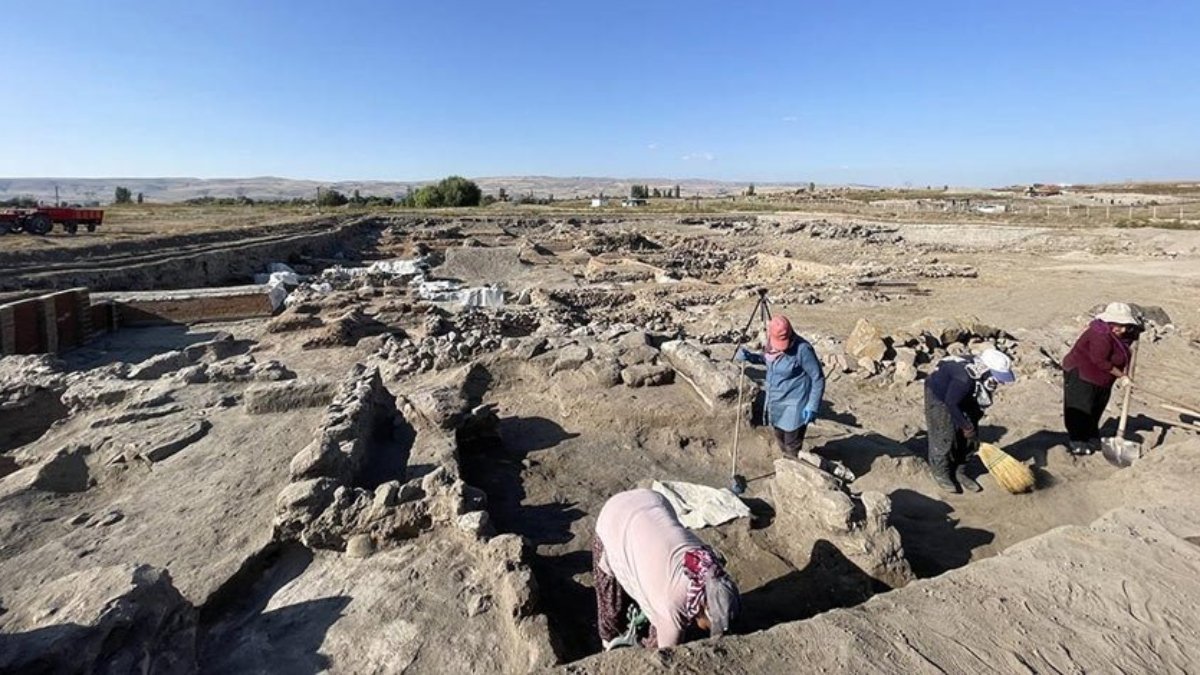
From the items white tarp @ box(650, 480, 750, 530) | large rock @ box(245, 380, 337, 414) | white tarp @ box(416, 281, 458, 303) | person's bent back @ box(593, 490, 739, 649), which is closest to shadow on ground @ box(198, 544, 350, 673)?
person's bent back @ box(593, 490, 739, 649)

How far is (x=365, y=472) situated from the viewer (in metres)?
5.65

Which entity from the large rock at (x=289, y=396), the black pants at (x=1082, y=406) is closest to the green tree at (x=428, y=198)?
the large rock at (x=289, y=396)

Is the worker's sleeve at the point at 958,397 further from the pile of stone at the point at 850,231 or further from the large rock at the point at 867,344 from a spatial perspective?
the pile of stone at the point at 850,231

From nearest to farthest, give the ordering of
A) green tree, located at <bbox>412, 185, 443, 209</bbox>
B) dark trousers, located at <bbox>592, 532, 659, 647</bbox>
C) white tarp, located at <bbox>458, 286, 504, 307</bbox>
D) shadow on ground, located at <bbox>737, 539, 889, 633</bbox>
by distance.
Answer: dark trousers, located at <bbox>592, 532, 659, 647</bbox> < shadow on ground, located at <bbox>737, 539, 889, 633</bbox> < white tarp, located at <bbox>458, 286, 504, 307</bbox> < green tree, located at <bbox>412, 185, 443, 209</bbox>

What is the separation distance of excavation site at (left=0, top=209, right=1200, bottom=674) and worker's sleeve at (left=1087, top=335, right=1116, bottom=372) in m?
0.21

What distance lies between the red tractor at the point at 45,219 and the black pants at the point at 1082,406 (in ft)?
107

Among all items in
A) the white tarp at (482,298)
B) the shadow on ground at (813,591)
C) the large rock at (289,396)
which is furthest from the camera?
the white tarp at (482,298)

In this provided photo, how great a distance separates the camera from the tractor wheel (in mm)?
24750

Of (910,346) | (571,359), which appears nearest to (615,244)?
(910,346)

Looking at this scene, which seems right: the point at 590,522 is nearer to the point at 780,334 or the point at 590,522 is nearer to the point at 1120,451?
the point at 780,334

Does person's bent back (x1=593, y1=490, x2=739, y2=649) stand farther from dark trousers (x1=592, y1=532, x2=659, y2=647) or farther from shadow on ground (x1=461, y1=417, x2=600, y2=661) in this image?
shadow on ground (x1=461, y1=417, x2=600, y2=661)

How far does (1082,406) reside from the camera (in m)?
6.27

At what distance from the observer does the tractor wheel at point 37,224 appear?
2475 centimetres

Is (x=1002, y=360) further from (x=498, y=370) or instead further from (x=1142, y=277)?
(x=1142, y=277)
